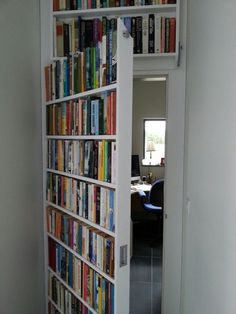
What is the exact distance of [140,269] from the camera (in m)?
3.20

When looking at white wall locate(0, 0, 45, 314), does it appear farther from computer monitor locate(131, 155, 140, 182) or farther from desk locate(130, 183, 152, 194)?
computer monitor locate(131, 155, 140, 182)

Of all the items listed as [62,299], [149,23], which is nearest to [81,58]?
[149,23]

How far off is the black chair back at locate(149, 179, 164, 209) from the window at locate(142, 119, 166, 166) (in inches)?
53.4

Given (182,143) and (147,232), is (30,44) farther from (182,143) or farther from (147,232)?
(147,232)

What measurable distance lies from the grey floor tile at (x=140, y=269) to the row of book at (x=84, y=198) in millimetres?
1695

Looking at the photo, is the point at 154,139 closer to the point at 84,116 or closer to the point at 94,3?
the point at 94,3

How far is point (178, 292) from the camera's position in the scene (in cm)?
210

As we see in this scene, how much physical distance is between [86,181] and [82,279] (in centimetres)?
62

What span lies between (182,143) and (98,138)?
2.94 feet

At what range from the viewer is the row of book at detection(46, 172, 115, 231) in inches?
53.3

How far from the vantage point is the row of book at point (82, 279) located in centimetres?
139

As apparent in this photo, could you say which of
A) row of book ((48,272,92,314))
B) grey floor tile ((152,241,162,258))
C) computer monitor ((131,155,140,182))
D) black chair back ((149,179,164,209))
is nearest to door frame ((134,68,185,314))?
row of book ((48,272,92,314))

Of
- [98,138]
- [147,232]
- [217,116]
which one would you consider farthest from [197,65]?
[147,232]

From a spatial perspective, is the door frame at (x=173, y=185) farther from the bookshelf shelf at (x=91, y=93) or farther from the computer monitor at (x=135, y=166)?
the computer monitor at (x=135, y=166)
